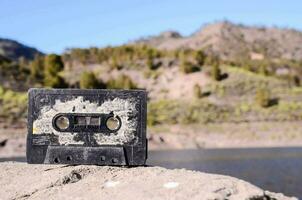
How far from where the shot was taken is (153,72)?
2598 inches

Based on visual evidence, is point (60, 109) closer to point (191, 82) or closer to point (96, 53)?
point (191, 82)

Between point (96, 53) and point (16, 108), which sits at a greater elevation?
point (96, 53)

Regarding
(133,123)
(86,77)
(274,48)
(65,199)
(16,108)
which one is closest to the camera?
(65,199)

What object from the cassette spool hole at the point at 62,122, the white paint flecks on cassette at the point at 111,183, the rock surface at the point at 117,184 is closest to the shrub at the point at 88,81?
the cassette spool hole at the point at 62,122

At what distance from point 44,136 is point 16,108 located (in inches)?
1732

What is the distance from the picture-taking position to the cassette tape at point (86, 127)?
8.03 meters

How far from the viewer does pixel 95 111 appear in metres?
8.16

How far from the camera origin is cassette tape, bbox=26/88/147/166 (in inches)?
316

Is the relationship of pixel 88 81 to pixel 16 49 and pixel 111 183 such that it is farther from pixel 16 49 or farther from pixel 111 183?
pixel 16 49

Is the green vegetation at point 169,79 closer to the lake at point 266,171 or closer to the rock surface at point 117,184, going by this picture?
the lake at point 266,171

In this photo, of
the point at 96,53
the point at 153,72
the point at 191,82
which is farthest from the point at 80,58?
the point at 191,82

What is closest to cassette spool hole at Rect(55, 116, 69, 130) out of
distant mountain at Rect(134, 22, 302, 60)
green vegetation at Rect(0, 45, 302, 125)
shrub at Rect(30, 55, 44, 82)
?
green vegetation at Rect(0, 45, 302, 125)

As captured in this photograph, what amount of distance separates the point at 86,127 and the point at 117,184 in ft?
4.40

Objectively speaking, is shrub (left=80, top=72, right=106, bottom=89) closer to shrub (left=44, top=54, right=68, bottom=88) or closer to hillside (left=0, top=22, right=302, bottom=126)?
hillside (left=0, top=22, right=302, bottom=126)
